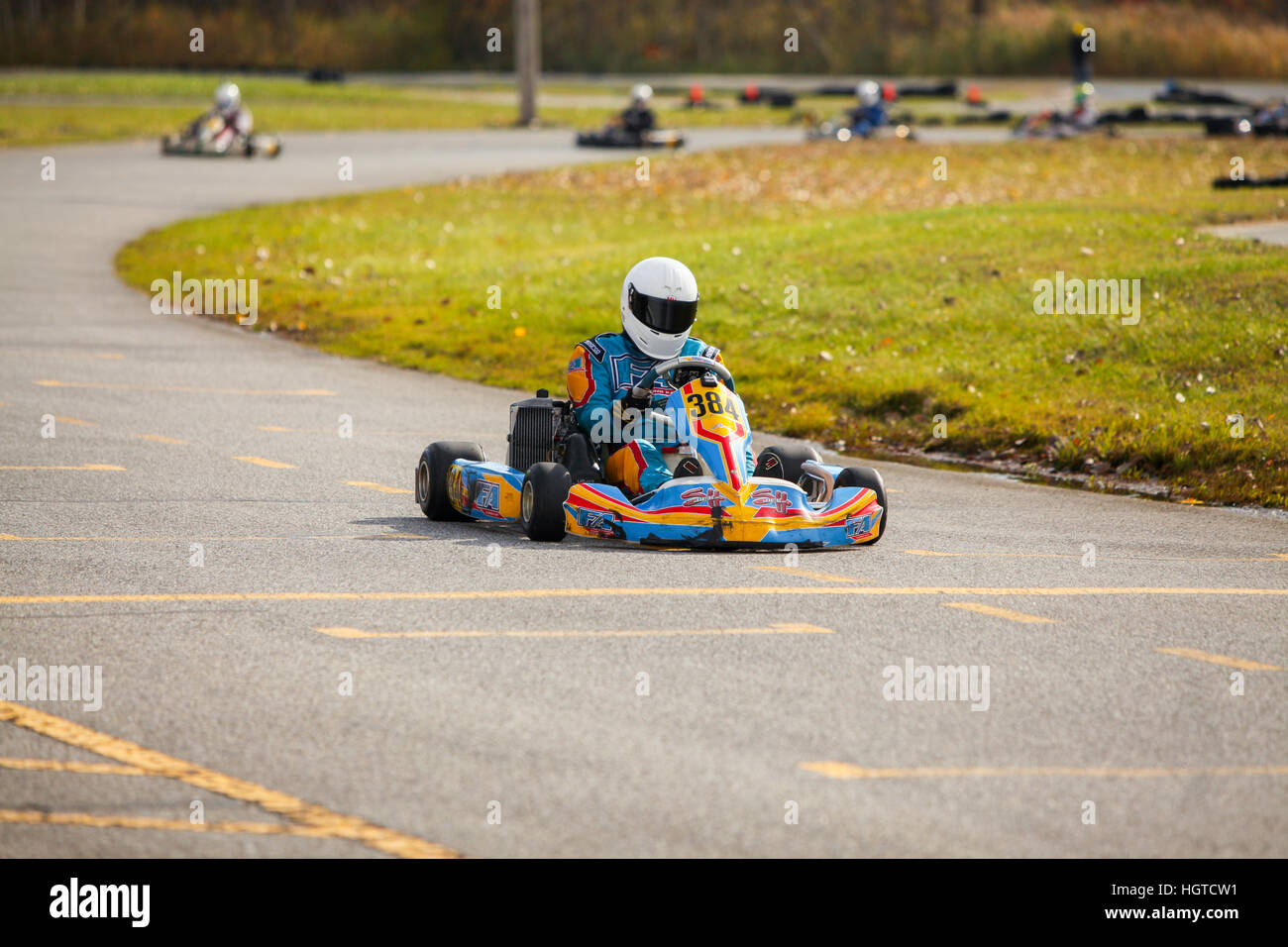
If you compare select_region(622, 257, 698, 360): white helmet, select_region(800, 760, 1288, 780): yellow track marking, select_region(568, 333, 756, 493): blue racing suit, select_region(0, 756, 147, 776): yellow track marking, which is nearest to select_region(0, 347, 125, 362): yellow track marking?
select_region(568, 333, 756, 493): blue racing suit

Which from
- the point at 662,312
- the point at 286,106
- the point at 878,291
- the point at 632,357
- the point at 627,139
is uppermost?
the point at 286,106

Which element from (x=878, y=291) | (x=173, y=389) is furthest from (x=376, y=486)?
(x=878, y=291)

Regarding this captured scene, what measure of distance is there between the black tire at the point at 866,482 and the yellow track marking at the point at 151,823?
4.52 metres

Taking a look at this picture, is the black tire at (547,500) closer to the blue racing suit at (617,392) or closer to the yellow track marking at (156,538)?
the blue racing suit at (617,392)

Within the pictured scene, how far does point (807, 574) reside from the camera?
802 cm

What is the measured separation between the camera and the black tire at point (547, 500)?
8.56m

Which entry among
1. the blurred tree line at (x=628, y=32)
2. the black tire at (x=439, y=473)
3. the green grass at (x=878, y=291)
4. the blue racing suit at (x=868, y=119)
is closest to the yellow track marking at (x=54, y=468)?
the black tire at (x=439, y=473)

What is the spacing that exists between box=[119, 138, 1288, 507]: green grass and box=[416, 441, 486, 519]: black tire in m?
3.74

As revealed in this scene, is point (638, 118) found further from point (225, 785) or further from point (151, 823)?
point (151, 823)

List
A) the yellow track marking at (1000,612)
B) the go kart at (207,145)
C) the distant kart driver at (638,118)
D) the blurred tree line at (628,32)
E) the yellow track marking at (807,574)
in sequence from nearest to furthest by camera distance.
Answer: the yellow track marking at (1000,612) → the yellow track marking at (807,574) → the go kart at (207,145) → the distant kart driver at (638,118) → the blurred tree line at (628,32)

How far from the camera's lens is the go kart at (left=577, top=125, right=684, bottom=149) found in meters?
34.1

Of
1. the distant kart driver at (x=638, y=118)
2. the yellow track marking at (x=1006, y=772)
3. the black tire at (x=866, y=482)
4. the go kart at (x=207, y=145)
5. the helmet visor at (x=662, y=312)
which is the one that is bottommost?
the yellow track marking at (x=1006, y=772)

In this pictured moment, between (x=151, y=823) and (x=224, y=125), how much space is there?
1193 inches

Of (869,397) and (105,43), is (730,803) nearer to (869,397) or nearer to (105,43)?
(869,397)
